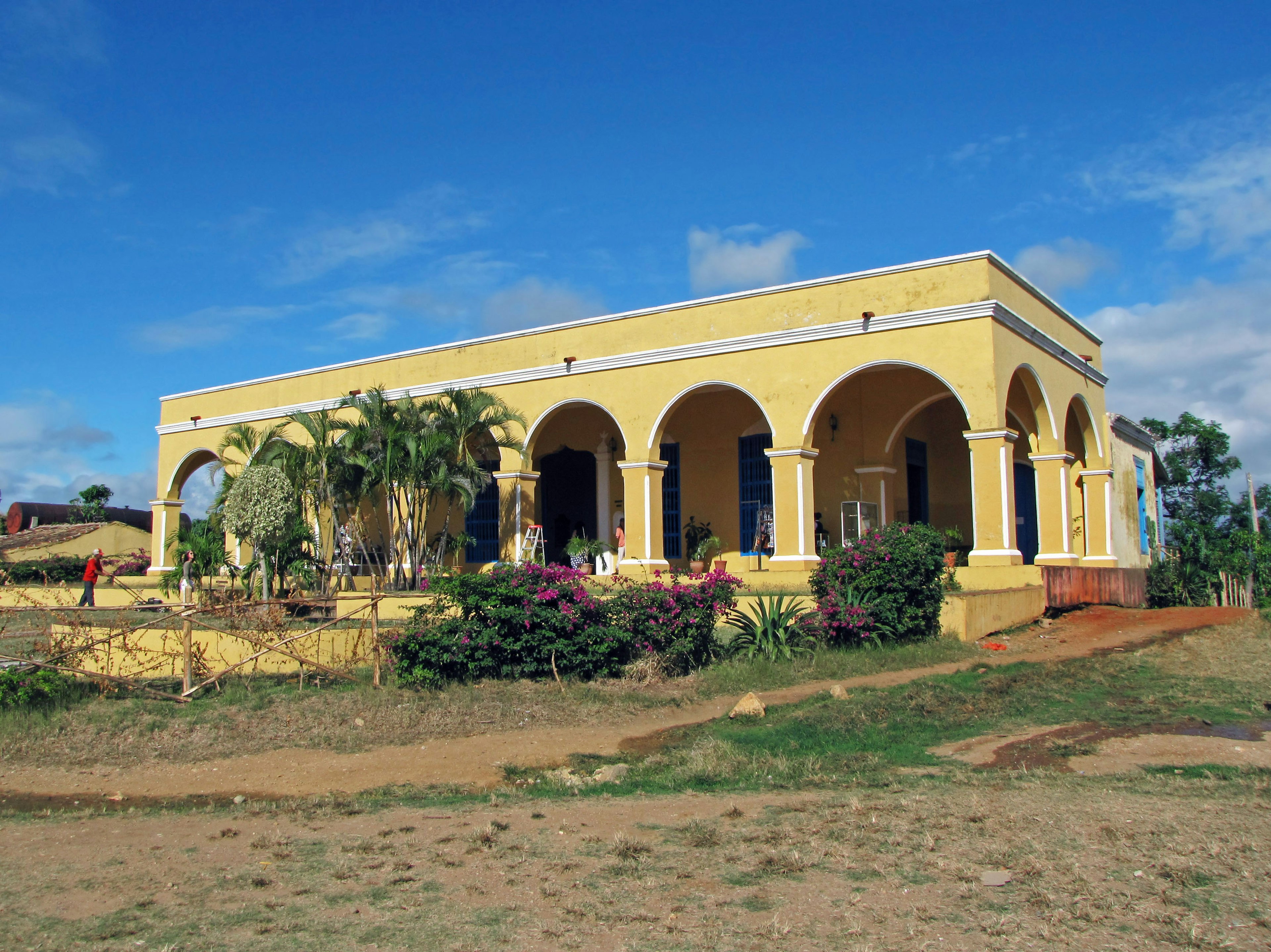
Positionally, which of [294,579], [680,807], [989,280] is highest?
[989,280]

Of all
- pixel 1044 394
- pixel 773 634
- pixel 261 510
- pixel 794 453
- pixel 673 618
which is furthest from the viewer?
pixel 1044 394

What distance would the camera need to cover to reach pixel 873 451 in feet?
59.1

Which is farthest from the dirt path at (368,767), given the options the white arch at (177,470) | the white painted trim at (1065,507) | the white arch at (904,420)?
the white arch at (177,470)

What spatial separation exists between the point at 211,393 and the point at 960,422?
17196 mm

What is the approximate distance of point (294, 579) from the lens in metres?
17.4

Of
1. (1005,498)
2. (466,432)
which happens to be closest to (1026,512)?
(1005,498)

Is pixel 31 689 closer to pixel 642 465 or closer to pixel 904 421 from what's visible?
pixel 642 465

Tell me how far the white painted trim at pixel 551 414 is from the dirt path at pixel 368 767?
881 cm

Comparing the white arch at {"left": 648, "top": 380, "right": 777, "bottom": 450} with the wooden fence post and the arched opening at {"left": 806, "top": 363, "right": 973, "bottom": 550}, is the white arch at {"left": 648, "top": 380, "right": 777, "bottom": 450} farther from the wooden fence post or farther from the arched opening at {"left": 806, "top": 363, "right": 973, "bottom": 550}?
the wooden fence post

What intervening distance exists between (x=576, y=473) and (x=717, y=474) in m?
4.62

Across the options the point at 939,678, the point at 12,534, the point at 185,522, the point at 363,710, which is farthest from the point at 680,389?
the point at 12,534

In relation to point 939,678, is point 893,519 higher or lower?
higher

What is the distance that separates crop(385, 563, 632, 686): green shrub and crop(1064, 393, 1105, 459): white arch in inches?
445

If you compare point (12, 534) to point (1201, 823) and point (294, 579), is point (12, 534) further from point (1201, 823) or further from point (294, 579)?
point (1201, 823)
